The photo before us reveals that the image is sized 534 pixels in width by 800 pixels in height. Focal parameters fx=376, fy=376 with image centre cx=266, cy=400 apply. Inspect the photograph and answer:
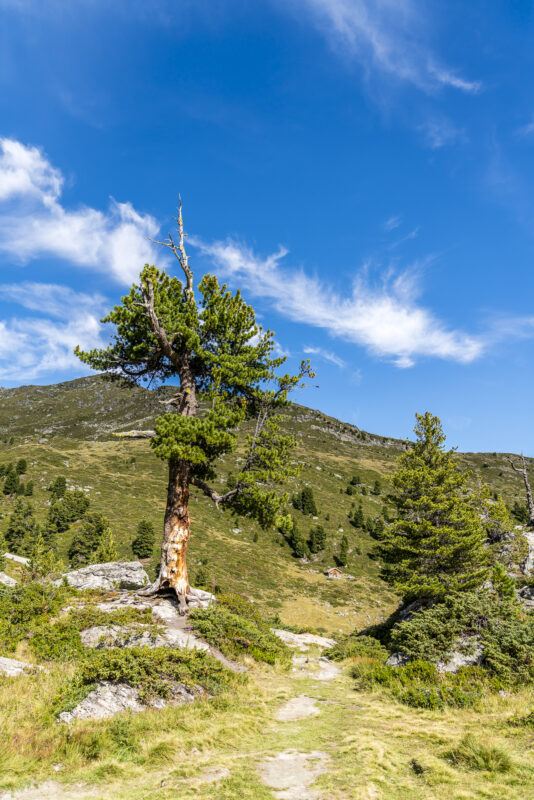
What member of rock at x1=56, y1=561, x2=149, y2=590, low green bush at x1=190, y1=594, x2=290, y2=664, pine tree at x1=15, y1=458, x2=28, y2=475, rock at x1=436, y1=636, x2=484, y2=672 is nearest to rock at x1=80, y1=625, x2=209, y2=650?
low green bush at x1=190, y1=594, x2=290, y2=664

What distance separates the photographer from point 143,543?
48.6m

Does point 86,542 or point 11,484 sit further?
point 11,484

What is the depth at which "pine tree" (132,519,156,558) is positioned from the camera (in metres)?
48.3

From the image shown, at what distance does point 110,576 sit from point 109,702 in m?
18.0

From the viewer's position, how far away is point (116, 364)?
1650 centimetres

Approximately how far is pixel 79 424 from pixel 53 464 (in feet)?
387

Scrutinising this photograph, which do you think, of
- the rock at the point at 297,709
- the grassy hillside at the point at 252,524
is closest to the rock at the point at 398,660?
the rock at the point at 297,709

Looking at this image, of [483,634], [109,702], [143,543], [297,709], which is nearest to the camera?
[109,702]

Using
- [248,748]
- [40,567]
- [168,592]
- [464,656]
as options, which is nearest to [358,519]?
[40,567]

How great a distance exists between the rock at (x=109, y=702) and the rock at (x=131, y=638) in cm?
196

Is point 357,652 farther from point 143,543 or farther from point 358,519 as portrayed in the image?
point 358,519

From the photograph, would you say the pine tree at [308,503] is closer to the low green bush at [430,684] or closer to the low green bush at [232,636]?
the low green bush at [232,636]

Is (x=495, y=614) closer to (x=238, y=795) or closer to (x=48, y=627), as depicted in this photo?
(x=238, y=795)

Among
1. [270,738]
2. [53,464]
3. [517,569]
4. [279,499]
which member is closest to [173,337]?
[279,499]
